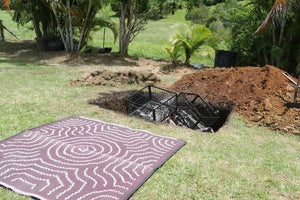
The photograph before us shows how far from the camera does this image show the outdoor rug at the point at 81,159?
3260 millimetres

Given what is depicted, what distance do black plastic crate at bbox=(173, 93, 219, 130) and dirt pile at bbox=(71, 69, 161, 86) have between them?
6.94ft

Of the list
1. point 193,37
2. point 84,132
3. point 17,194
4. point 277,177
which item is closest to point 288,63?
point 193,37

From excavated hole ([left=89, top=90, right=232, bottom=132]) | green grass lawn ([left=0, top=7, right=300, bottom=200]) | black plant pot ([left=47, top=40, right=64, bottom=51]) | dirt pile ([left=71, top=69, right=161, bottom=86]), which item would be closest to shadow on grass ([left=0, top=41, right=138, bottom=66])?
black plant pot ([left=47, top=40, right=64, bottom=51])

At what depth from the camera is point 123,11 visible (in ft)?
42.6

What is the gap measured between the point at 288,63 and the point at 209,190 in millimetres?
9435

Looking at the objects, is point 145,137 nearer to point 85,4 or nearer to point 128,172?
point 128,172

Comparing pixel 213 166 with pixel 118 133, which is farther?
pixel 118 133

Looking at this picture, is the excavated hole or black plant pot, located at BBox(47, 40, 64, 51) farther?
black plant pot, located at BBox(47, 40, 64, 51)

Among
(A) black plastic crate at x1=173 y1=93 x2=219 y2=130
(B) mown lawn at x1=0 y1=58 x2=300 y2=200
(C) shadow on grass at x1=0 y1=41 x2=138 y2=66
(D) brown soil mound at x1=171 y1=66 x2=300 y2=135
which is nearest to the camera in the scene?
(B) mown lawn at x1=0 y1=58 x2=300 y2=200

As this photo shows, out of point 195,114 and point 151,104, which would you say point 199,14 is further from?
point 195,114

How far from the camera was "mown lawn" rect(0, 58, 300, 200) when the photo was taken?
3.43 m

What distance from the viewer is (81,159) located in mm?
3896

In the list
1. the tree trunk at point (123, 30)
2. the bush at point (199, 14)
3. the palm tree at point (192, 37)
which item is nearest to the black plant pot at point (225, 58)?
the palm tree at point (192, 37)

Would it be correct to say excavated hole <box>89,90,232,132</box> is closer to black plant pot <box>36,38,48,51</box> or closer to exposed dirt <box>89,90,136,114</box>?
exposed dirt <box>89,90,136,114</box>
